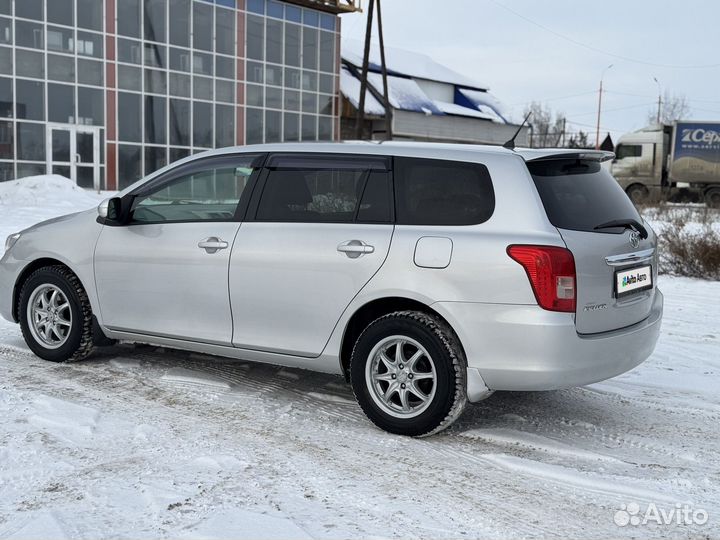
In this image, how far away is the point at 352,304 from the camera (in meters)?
4.68

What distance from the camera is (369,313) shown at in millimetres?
4758

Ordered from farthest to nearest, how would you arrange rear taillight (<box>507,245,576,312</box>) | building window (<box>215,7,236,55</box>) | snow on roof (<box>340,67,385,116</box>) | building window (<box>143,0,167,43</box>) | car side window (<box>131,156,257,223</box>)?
snow on roof (<box>340,67,385,116</box>)
building window (<box>215,7,236,55</box>)
building window (<box>143,0,167,43</box>)
car side window (<box>131,156,257,223</box>)
rear taillight (<box>507,245,576,312</box>)

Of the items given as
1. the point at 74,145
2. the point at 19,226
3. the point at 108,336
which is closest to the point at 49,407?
the point at 108,336

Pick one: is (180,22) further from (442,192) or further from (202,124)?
(442,192)

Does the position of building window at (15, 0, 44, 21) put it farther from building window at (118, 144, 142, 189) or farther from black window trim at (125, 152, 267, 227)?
black window trim at (125, 152, 267, 227)

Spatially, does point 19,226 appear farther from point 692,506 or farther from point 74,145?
point 692,506

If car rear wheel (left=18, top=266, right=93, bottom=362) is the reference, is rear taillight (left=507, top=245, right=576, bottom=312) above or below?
above

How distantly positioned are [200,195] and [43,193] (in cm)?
1818

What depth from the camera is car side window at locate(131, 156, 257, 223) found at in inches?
212

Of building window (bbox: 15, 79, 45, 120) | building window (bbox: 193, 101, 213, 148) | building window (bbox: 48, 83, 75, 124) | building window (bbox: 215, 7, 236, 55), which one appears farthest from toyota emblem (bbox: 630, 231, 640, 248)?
building window (bbox: 215, 7, 236, 55)

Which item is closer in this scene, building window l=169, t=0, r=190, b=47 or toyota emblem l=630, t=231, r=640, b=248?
toyota emblem l=630, t=231, r=640, b=248

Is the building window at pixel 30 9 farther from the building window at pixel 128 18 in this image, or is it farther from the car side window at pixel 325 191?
the car side window at pixel 325 191

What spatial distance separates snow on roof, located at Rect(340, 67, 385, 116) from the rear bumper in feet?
114

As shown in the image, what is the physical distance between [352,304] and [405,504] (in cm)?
139
